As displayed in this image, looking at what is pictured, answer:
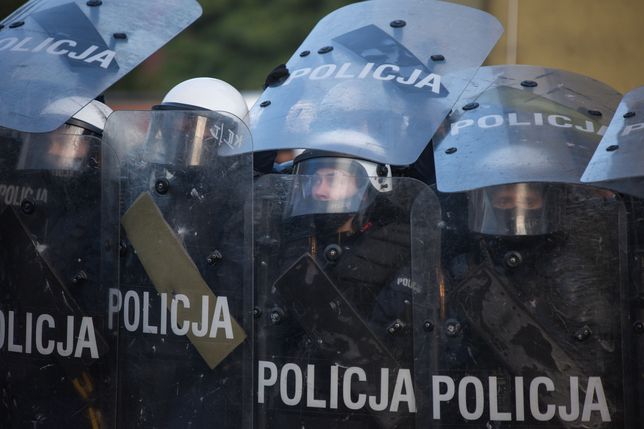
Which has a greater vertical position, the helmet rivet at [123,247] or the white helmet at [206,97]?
the white helmet at [206,97]

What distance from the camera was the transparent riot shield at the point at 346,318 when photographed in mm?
3082

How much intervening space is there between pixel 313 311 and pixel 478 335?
510 millimetres

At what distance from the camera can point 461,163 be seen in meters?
3.19

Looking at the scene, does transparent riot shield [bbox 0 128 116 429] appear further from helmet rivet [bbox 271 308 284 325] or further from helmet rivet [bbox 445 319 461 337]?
helmet rivet [bbox 445 319 461 337]

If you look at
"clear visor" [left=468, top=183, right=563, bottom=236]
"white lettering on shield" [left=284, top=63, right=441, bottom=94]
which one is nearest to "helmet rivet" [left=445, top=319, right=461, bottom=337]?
"clear visor" [left=468, top=183, right=563, bottom=236]

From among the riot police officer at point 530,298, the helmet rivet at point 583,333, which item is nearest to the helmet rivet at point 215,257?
the riot police officer at point 530,298

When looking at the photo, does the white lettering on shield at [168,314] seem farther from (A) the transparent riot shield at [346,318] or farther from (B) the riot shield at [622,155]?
(B) the riot shield at [622,155]

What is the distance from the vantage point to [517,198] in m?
3.10

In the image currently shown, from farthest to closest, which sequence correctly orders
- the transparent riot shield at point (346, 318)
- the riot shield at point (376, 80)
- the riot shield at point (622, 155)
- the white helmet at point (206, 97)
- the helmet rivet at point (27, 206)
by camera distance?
the white helmet at point (206, 97), the riot shield at point (376, 80), the helmet rivet at point (27, 206), the transparent riot shield at point (346, 318), the riot shield at point (622, 155)

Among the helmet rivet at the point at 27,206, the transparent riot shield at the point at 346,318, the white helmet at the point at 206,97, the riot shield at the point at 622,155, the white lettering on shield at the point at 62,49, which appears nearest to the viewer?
the riot shield at the point at 622,155

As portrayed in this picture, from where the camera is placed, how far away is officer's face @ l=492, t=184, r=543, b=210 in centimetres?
309

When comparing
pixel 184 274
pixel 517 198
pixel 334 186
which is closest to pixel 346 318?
pixel 334 186

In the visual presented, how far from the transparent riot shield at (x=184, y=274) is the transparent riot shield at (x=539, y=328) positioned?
59cm

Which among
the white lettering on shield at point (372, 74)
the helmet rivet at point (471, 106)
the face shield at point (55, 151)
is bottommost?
the face shield at point (55, 151)
